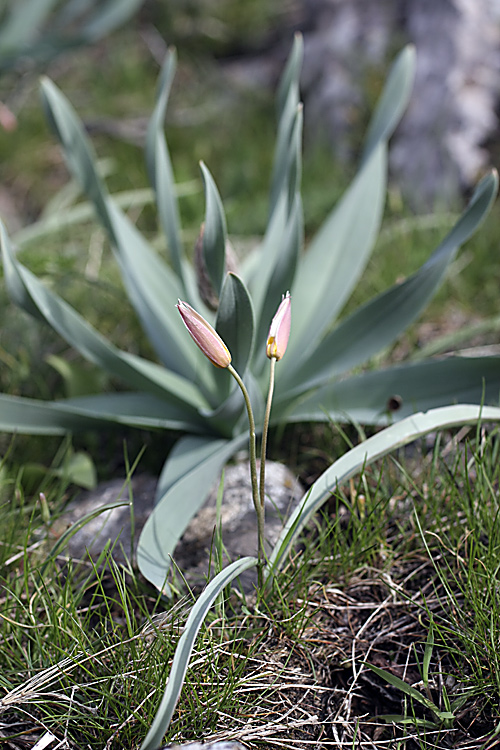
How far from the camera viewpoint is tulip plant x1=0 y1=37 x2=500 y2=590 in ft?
3.38

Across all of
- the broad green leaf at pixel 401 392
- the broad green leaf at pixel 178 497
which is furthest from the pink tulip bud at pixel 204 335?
the broad green leaf at pixel 401 392

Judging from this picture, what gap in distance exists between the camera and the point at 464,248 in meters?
1.91

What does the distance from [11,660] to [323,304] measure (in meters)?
0.79

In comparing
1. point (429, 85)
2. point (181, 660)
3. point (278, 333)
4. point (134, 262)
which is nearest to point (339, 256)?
point (134, 262)

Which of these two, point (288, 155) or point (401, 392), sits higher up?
point (288, 155)

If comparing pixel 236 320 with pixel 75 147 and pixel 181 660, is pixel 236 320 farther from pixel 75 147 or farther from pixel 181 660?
pixel 75 147

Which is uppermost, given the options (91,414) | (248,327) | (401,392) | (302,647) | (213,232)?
(213,232)

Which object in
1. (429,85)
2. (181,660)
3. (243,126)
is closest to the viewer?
(181,660)

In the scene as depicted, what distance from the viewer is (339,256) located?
1.33m

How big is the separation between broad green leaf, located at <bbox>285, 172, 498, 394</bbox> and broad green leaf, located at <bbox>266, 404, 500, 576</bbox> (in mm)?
238

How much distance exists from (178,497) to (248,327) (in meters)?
0.28

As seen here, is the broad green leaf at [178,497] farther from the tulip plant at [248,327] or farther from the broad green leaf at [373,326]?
the broad green leaf at [373,326]

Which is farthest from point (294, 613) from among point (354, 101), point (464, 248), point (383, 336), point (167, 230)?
point (354, 101)

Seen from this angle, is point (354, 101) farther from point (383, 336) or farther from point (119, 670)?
point (119, 670)
